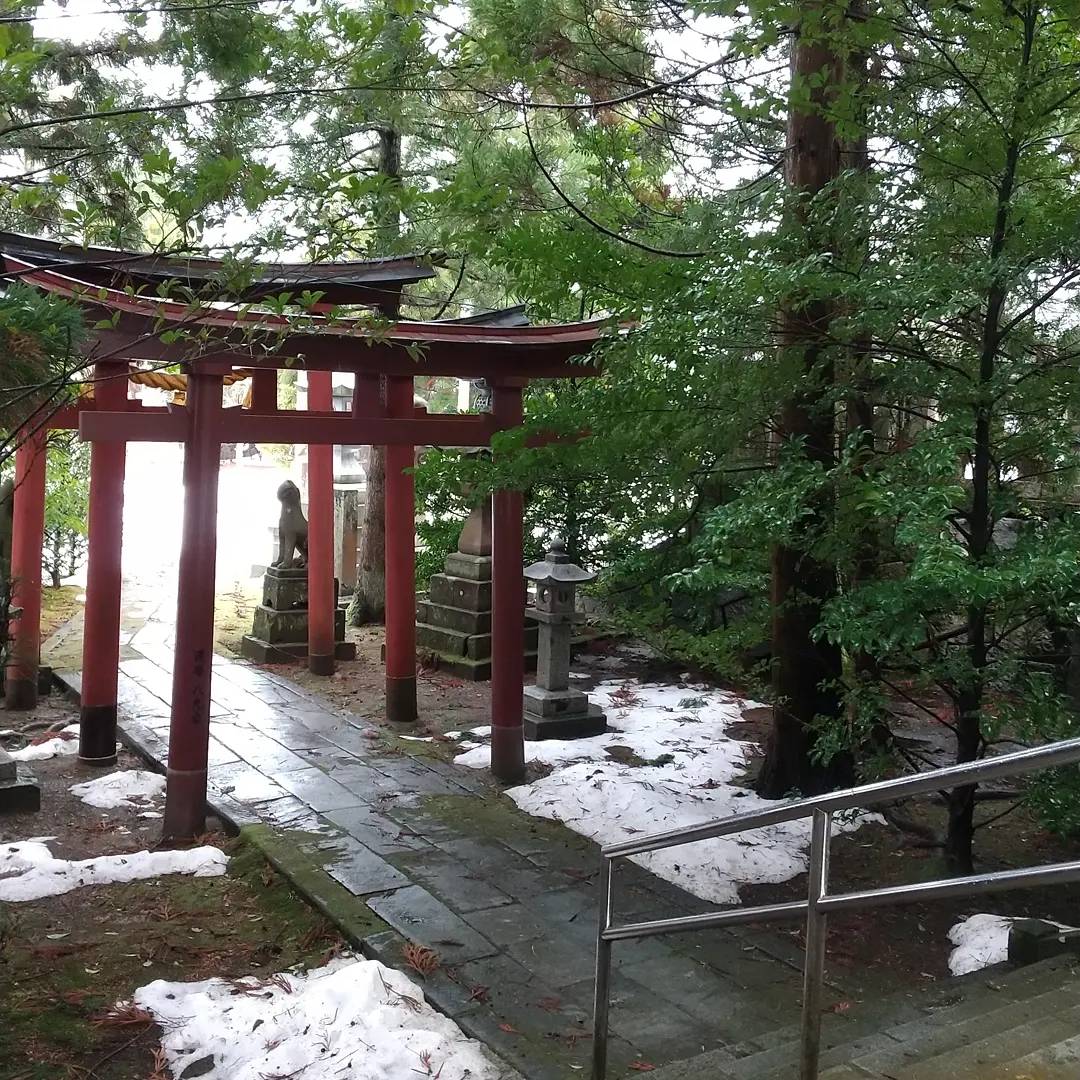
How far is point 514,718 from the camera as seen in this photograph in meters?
8.14

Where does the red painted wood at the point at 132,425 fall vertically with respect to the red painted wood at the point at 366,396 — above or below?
below

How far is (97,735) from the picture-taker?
341 inches

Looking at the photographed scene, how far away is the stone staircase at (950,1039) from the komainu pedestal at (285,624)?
368 inches

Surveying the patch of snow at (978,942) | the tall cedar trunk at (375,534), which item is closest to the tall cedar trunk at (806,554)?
the patch of snow at (978,942)

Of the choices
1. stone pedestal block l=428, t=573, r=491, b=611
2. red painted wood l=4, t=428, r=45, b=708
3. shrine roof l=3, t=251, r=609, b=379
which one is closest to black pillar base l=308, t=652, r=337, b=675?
stone pedestal block l=428, t=573, r=491, b=611

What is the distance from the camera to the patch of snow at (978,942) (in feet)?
16.1

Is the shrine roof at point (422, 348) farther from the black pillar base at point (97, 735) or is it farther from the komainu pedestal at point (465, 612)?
the komainu pedestal at point (465, 612)

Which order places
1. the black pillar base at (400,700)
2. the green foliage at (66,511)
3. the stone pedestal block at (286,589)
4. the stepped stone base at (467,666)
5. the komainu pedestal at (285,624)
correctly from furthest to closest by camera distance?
the green foliage at (66,511) < the stone pedestal block at (286,589) < the komainu pedestal at (285,624) < the stepped stone base at (467,666) < the black pillar base at (400,700)

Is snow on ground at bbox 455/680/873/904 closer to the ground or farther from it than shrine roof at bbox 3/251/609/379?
closer to the ground

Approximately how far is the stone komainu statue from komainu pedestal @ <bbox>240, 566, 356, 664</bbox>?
0.54 ft

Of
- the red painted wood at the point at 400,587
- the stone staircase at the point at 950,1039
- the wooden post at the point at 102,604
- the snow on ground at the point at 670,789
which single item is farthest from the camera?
the red painted wood at the point at 400,587

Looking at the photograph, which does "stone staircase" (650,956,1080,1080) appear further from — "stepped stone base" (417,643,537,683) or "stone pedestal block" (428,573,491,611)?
"stone pedestal block" (428,573,491,611)

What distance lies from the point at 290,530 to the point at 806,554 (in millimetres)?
8633

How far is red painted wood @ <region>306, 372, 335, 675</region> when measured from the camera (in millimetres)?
11836
